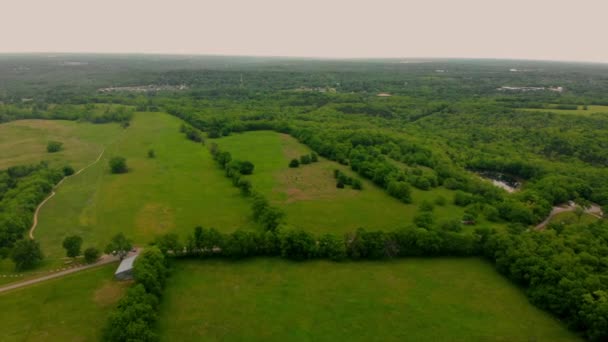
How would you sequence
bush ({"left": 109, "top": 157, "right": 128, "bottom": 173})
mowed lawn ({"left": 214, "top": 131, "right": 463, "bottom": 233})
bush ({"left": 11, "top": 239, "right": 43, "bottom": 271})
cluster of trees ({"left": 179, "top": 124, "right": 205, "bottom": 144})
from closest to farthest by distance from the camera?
bush ({"left": 11, "top": 239, "right": 43, "bottom": 271})
mowed lawn ({"left": 214, "top": 131, "right": 463, "bottom": 233})
bush ({"left": 109, "top": 157, "right": 128, "bottom": 173})
cluster of trees ({"left": 179, "top": 124, "right": 205, "bottom": 144})

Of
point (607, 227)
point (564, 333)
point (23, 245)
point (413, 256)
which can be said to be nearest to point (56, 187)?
point (23, 245)

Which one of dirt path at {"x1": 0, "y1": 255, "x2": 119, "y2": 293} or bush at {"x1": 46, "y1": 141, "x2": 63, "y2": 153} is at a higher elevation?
bush at {"x1": 46, "y1": 141, "x2": 63, "y2": 153}

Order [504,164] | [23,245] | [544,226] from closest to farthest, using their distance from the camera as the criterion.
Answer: [23,245]
[544,226]
[504,164]

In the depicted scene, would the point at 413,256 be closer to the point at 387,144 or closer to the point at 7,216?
the point at 387,144

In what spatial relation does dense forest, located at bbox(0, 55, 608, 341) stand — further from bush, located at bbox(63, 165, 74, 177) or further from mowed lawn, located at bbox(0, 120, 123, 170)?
mowed lawn, located at bbox(0, 120, 123, 170)

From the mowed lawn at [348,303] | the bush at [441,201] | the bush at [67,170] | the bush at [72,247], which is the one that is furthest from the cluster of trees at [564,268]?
the bush at [67,170]

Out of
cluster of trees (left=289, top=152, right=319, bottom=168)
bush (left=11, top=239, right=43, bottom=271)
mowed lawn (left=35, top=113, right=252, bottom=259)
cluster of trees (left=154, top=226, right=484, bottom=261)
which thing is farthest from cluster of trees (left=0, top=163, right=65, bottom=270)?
cluster of trees (left=289, top=152, right=319, bottom=168)
